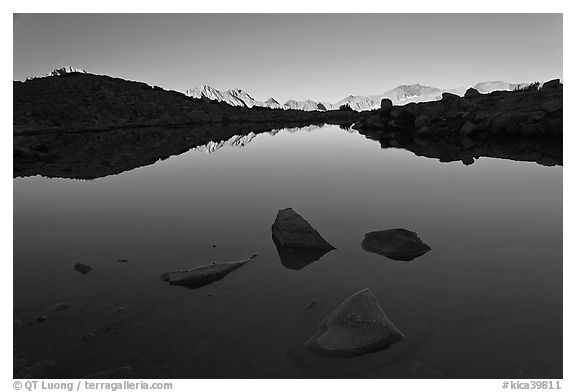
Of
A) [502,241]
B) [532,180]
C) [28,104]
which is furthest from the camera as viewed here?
[28,104]

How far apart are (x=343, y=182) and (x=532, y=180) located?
293 inches

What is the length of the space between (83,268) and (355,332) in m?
5.46

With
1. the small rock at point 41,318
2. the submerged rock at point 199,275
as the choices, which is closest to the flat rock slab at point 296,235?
the submerged rock at point 199,275

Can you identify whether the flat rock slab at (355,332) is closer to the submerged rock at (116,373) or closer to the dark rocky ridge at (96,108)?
the submerged rock at (116,373)

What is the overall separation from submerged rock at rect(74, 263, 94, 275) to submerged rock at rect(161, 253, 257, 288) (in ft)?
5.25

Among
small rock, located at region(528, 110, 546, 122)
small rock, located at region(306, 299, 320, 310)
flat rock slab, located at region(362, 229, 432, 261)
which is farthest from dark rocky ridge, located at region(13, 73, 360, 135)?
small rock, located at region(528, 110, 546, 122)

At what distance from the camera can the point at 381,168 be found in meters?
18.1

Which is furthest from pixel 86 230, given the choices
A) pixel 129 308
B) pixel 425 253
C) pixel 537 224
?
pixel 537 224

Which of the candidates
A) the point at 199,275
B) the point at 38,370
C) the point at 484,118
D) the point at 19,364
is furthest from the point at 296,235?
the point at 484,118

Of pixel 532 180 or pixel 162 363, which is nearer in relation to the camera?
pixel 162 363

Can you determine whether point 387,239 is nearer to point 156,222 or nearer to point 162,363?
point 162,363

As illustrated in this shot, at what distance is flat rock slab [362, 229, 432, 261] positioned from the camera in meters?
7.04

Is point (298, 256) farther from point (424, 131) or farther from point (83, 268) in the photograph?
point (424, 131)

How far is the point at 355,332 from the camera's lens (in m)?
4.38
